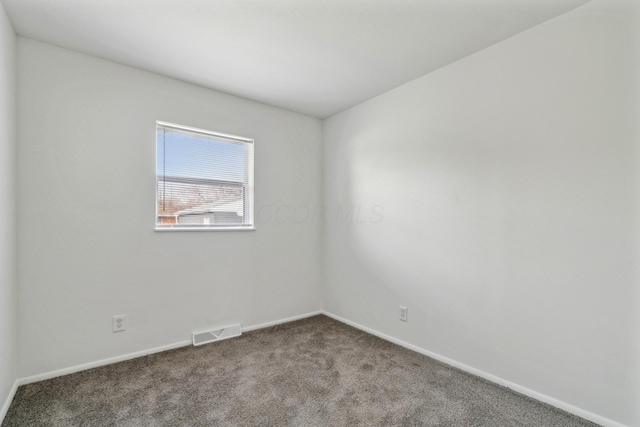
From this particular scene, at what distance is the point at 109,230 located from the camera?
96.9 inches

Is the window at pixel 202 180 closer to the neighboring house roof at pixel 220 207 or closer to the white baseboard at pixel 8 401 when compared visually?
the neighboring house roof at pixel 220 207

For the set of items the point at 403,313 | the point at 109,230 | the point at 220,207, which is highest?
the point at 220,207

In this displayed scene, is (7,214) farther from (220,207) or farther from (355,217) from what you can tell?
(355,217)

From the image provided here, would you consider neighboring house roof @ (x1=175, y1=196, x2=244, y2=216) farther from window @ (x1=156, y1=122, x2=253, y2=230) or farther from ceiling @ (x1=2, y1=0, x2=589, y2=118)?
ceiling @ (x1=2, y1=0, x2=589, y2=118)

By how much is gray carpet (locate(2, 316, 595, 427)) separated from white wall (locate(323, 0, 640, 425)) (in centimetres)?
31

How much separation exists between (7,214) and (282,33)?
2.12 meters

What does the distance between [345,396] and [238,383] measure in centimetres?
77

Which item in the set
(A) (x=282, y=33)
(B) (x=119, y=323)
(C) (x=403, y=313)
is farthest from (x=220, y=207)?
(C) (x=403, y=313)

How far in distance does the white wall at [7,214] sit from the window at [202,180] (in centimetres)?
93

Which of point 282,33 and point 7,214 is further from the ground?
point 282,33

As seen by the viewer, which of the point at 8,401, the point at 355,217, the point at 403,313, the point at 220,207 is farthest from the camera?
the point at 355,217

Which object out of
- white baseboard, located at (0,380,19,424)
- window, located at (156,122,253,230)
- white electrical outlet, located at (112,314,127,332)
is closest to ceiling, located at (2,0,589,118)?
window, located at (156,122,253,230)

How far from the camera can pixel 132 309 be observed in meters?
2.56

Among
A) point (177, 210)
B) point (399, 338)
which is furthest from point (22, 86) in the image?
point (399, 338)
